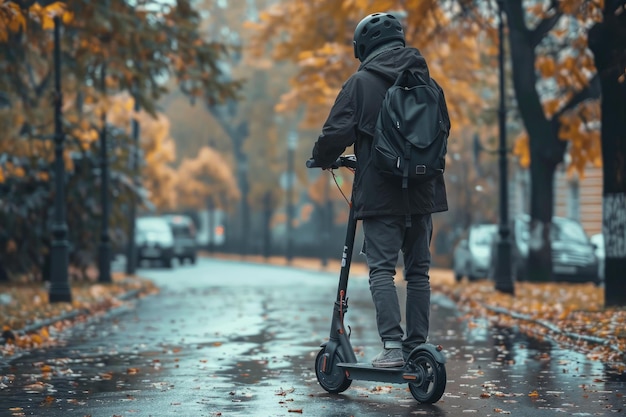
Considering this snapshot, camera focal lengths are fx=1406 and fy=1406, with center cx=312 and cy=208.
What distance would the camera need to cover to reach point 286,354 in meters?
11.9

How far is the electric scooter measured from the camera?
7.92 m

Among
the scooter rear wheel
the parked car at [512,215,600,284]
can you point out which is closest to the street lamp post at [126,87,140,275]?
the parked car at [512,215,600,284]

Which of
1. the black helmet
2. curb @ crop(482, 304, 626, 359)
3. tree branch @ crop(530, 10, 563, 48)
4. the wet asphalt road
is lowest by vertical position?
the wet asphalt road

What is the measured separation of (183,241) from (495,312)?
35197 mm

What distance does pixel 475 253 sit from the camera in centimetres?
2995

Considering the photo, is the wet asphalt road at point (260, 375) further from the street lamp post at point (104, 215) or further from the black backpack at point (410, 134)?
the street lamp post at point (104, 215)

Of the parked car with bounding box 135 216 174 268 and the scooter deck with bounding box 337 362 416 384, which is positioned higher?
the parked car with bounding box 135 216 174 268

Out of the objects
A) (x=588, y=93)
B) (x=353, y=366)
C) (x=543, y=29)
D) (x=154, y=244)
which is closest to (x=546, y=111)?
(x=588, y=93)

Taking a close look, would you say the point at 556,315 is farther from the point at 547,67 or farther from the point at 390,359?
the point at 547,67

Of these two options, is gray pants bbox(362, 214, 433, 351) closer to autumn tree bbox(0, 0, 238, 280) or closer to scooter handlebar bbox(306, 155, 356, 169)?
scooter handlebar bbox(306, 155, 356, 169)

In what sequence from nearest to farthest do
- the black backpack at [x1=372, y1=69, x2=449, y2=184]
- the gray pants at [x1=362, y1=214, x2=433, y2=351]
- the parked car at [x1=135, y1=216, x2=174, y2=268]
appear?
the black backpack at [x1=372, y1=69, x2=449, y2=184] → the gray pants at [x1=362, y1=214, x2=433, y2=351] → the parked car at [x1=135, y1=216, x2=174, y2=268]

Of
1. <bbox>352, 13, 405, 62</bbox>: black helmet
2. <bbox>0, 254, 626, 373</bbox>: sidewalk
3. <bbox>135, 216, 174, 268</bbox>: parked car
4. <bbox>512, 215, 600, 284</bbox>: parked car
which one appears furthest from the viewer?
<bbox>135, 216, 174, 268</bbox>: parked car

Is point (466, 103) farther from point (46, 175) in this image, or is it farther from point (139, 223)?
point (139, 223)

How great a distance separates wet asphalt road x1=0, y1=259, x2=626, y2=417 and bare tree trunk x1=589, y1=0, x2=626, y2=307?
1903 millimetres
